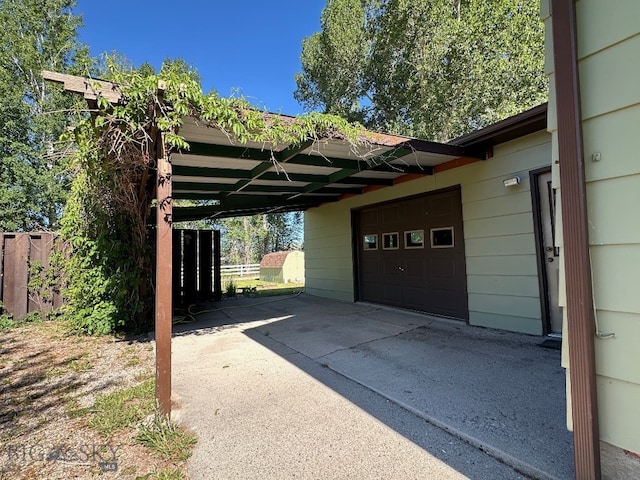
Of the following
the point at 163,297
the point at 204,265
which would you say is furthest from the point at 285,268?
the point at 163,297

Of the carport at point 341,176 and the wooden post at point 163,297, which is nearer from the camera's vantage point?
the carport at point 341,176

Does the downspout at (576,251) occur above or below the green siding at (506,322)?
above

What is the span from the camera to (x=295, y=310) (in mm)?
6898

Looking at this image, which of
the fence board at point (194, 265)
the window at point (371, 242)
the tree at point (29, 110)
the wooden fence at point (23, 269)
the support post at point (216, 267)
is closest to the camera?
the wooden fence at point (23, 269)

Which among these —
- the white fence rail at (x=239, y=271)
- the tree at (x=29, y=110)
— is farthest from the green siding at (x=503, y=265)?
the white fence rail at (x=239, y=271)

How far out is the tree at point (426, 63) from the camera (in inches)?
418

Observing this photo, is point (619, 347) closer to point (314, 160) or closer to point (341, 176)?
point (314, 160)

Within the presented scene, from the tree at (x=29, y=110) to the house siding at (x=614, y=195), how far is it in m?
14.3

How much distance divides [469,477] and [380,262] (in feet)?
16.9

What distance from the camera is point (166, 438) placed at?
2.11 metres

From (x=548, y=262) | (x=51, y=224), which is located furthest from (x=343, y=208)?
(x=51, y=224)

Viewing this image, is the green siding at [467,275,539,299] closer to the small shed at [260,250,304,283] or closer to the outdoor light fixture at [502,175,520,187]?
the outdoor light fixture at [502,175,520,187]

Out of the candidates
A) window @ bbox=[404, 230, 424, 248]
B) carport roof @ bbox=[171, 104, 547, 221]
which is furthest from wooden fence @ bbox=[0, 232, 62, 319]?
window @ bbox=[404, 230, 424, 248]

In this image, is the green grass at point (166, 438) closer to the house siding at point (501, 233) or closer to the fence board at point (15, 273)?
the house siding at point (501, 233)
